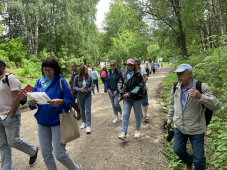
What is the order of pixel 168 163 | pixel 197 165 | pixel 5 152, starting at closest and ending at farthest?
pixel 197 165 < pixel 5 152 < pixel 168 163

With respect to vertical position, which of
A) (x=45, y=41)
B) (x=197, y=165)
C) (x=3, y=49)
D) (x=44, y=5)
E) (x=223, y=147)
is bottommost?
(x=223, y=147)

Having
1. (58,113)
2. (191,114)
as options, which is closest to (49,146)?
(58,113)

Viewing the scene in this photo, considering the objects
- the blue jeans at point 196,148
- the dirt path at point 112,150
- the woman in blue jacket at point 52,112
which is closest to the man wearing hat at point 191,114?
the blue jeans at point 196,148

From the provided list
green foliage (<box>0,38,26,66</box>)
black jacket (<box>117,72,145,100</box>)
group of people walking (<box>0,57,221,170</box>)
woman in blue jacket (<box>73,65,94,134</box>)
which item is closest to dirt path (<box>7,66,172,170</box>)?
woman in blue jacket (<box>73,65,94,134</box>)

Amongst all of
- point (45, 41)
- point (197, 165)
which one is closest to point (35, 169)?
point (197, 165)

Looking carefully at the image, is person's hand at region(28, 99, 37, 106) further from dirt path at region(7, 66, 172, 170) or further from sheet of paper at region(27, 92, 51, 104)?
dirt path at region(7, 66, 172, 170)

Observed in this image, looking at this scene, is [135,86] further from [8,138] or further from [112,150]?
[8,138]

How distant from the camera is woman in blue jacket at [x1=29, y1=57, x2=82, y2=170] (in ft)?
7.42

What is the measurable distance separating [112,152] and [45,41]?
850 inches

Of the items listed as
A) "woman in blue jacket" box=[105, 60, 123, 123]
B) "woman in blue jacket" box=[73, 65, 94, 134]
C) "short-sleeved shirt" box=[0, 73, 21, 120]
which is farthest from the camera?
"woman in blue jacket" box=[105, 60, 123, 123]

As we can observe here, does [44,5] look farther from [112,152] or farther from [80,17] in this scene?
[112,152]

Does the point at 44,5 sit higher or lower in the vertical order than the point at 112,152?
higher

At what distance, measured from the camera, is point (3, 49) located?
1472 cm

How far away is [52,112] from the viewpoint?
2.28m
